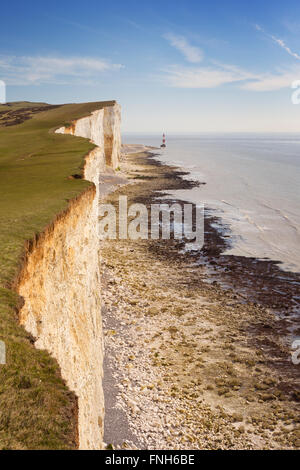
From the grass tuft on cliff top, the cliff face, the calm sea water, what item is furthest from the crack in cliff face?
the cliff face

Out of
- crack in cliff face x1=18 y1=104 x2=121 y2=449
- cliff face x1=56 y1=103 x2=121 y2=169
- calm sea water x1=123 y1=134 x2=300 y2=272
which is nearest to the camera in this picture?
crack in cliff face x1=18 y1=104 x2=121 y2=449

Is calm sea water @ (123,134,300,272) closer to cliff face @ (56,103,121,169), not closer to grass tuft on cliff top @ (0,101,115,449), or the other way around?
cliff face @ (56,103,121,169)

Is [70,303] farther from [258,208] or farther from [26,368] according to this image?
[258,208]

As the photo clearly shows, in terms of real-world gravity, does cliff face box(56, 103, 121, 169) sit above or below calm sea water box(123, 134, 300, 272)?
above

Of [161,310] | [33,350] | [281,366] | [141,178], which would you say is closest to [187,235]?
[161,310]

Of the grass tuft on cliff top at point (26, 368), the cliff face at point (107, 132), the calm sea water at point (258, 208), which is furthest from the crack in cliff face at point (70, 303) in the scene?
the cliff face at point (107, 132)

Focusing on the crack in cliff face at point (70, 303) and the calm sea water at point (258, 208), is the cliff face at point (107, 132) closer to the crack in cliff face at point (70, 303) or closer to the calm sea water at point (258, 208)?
the calm sea water at point (258, 208)

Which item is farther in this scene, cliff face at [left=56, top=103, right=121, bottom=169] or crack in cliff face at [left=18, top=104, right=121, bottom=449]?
cliff face at [left=56, top=103, right=121, bottom=169]

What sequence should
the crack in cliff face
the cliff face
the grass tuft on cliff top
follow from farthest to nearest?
1. the cliff face
2. the crack in cliff face
3. the grass tuft on cliff top

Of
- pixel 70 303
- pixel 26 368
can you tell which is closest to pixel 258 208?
pixel 70 303
